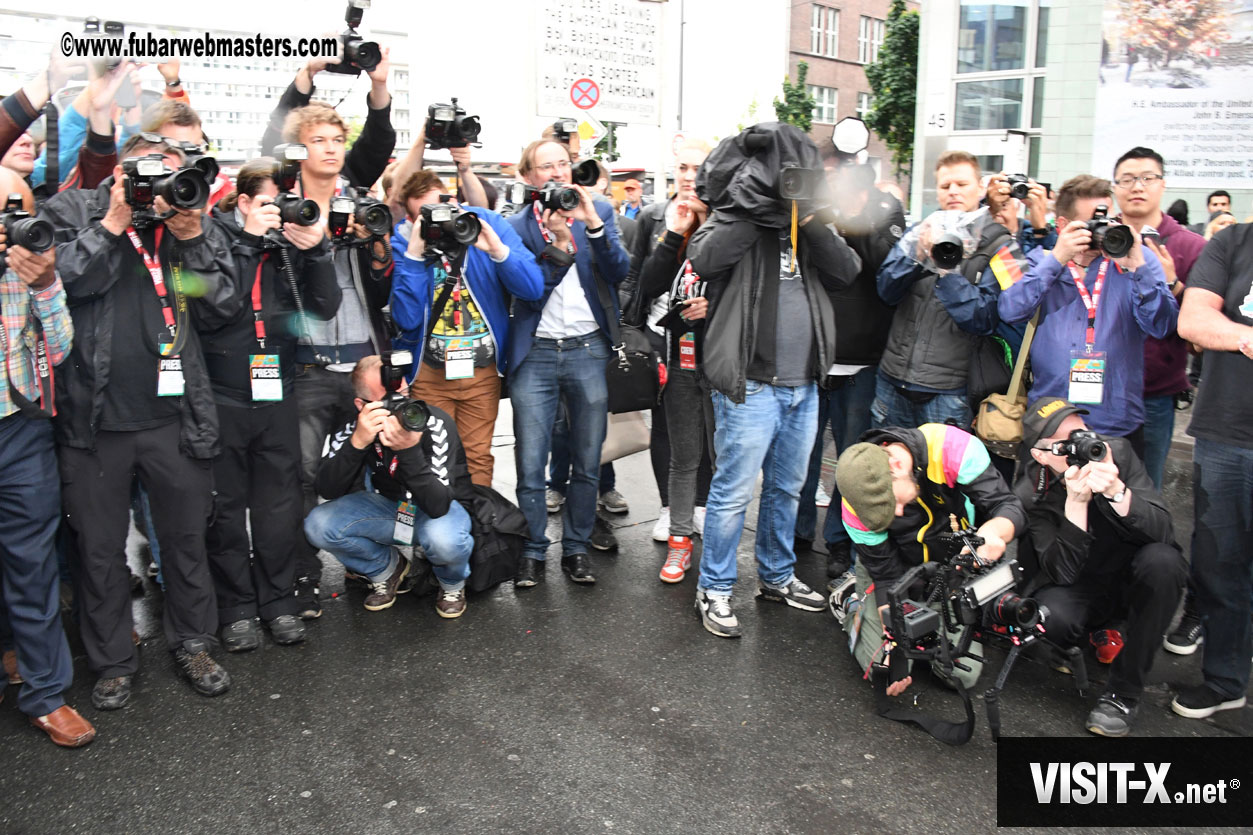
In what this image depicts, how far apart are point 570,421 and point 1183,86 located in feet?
29.5

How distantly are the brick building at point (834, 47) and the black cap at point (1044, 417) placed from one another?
4911 centimetres

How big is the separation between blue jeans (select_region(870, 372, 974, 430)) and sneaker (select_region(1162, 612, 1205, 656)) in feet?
3.75

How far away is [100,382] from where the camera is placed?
319 cm

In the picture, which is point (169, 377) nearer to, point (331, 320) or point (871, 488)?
point (331, 320)

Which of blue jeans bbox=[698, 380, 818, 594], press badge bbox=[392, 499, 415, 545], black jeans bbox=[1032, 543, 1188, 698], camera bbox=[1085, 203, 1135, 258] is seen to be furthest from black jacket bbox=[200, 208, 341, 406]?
black jeans bbox=[1032, 543, 1188, 698]

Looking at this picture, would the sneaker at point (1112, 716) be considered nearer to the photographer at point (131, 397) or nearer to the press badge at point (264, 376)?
the photographer at point (131, 397)

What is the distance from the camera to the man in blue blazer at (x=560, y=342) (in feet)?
13.9

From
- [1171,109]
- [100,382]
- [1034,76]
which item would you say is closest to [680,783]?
[100,382]

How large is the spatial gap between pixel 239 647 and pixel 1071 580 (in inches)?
124

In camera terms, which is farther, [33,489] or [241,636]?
[241,636]

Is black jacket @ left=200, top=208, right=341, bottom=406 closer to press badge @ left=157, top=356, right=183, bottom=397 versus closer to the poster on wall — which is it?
press badge @ left=157, top=356, right=183, bottom=397

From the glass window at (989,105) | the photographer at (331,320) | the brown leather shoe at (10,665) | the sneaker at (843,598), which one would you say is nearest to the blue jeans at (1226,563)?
the sneaker at (843,598)

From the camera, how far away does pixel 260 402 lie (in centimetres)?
371

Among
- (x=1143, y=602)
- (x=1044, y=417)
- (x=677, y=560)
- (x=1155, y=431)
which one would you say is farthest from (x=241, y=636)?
(x=1155, y=431)
